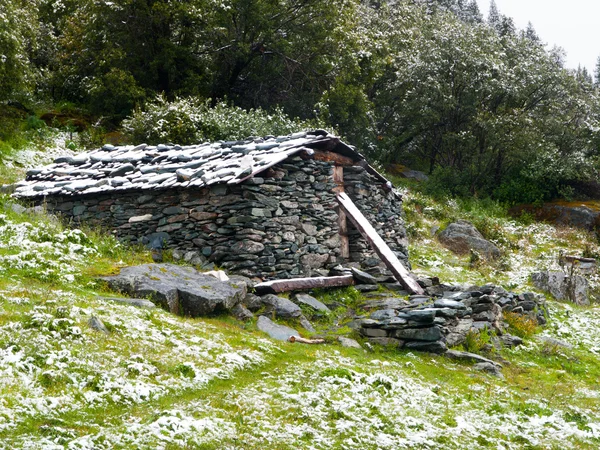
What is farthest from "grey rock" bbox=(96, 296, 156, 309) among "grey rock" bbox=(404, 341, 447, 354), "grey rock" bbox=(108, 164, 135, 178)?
"grey rock" bbox=(108, 164, 135, 178)

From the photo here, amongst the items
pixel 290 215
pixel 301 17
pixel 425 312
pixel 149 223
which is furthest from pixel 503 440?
pixel 301 17

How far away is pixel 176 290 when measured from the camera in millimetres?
11234

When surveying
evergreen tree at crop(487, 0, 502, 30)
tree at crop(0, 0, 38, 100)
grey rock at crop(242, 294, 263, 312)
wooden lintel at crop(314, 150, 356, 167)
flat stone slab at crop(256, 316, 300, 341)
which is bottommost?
flat stone slab at crop(256, 316, 300, 341)

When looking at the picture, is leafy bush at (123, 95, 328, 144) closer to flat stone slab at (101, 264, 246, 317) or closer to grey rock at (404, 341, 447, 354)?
flat stone slab at (101, 264, 246, 317)

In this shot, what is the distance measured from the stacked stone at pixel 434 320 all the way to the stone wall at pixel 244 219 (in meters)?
2.44

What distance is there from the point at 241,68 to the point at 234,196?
60.2ft

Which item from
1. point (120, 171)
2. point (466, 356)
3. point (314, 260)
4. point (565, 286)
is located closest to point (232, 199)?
point (314, 260)

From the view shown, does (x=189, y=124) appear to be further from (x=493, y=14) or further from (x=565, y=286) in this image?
(x=493, y=14)

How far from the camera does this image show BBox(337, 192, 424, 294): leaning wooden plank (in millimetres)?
15523

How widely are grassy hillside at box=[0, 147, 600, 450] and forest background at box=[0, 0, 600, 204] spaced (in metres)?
13.6

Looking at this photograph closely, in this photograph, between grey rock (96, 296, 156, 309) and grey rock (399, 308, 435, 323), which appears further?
grey rock (399, 308, 435, 323)

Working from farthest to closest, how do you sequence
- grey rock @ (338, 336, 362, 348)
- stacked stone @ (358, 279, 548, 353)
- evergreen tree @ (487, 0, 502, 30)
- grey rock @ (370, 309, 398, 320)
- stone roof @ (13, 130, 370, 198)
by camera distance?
1. evergreen tree @ (487, 0, 502, 30)
2. stone roof @ (13, 130, 370, 198)
3. grey rock @ (370, 309, 398, 320)
4. stacked stone @ (358, 279, 548, 353)
5. grey rock @ (338, 336, 362, 348)

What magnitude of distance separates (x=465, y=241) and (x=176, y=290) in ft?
56.1

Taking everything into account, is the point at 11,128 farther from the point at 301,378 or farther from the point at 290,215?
the point at 301,378
